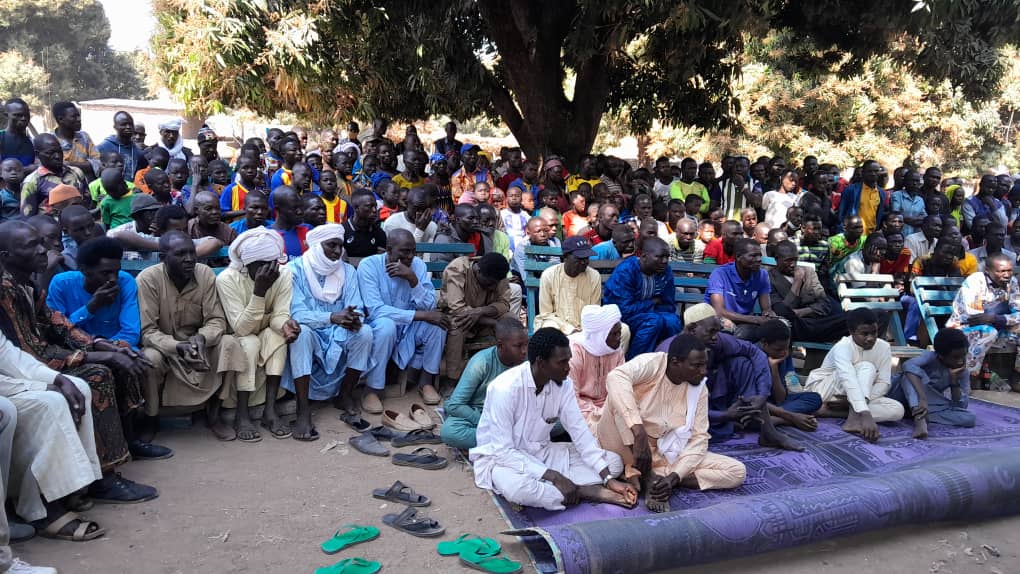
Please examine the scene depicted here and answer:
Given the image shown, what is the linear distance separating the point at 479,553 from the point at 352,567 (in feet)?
2.07

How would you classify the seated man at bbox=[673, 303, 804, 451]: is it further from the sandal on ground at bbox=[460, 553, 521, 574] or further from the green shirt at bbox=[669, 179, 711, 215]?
the green shirt at bbox=[669, 179, 711, 215]

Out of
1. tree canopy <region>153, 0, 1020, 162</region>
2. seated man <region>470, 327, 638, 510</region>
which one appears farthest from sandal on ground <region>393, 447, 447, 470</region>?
tree canopy <region>153, 0, 1020, 162</region>

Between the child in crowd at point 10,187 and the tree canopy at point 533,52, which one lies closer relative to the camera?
the child in crowd at point 10,187

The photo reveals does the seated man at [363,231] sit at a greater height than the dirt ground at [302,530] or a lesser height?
greater

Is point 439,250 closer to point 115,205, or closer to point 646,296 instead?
point 646,296

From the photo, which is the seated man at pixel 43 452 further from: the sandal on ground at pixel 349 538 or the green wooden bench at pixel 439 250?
the green wooden bench at pixel 439 250

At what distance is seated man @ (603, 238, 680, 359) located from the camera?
617 centimetres

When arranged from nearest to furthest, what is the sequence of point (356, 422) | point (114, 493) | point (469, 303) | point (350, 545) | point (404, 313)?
point (350, 545), point (114, 493), point (356, 422), point (404, 313), point (469, 303)

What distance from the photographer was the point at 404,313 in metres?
6.00

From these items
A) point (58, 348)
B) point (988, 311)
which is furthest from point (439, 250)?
point (988, 311)

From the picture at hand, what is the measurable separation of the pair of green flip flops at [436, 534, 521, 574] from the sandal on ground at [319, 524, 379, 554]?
0.38 m

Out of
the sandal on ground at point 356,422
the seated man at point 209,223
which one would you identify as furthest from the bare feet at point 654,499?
the seated man at point 209,223

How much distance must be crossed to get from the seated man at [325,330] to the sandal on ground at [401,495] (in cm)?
107

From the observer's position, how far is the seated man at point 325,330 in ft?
17.9
